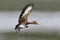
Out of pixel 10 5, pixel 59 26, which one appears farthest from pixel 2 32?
pixel 59 26

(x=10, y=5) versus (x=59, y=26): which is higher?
(x=10, y=5)

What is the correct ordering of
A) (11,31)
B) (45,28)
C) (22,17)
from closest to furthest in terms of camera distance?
1. (22,17)
2. (11,31)
3. (45,28)

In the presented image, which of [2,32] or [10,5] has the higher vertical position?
[10,5]

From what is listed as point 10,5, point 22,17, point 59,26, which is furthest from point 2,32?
point 22,17

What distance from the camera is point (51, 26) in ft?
5.13

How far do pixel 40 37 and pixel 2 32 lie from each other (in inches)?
→ 10.1

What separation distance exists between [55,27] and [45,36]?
9cm

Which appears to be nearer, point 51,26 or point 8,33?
point 8,33

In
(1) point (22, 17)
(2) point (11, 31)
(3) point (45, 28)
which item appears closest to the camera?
(1) point (22, 17)

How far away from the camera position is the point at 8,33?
1442mm

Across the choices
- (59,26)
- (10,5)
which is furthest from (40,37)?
(10,5)

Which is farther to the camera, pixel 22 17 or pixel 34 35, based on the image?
pixel 34 35

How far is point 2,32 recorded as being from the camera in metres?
1.51

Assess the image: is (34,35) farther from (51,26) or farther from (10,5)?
(10,5)
